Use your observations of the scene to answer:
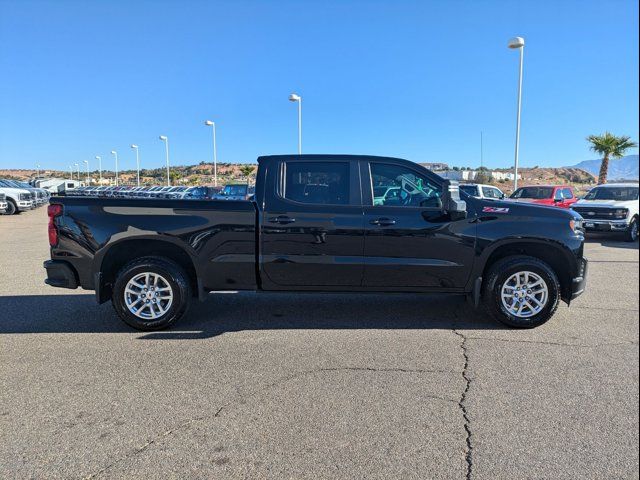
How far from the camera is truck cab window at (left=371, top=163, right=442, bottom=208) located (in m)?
5.35

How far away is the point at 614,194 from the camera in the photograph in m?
15.6

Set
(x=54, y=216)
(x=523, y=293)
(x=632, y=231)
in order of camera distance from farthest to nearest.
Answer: (x=632, y=231) < (x=523, y=293) < (x=54, y=216)

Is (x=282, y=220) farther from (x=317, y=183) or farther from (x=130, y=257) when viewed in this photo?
(x=130, y=257)

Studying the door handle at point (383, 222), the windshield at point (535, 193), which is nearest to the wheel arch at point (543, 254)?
the door handle at point (383, 222)

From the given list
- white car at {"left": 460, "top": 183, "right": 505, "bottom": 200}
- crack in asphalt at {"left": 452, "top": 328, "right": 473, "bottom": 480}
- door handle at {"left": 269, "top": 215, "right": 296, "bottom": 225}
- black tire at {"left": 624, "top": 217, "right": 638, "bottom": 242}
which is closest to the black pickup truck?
door handle at {"left": 269, "top": 215, "right": 296, "bottom": 225}

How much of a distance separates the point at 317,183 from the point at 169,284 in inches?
76.9

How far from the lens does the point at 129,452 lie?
294cm

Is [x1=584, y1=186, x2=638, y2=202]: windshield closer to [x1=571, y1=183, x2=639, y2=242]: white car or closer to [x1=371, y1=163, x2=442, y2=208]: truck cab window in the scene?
[x1=571, y1=183, x2=639, y2=242]: white car

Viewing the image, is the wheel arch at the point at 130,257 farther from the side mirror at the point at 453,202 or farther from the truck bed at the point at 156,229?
the side mirror at the point at 453,202

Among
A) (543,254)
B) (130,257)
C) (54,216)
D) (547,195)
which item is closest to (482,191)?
(547,195)

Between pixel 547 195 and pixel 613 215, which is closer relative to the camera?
pixel 613 215

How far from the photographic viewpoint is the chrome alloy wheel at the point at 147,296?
17.3ft

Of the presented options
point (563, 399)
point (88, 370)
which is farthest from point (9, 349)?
point (563, 399)

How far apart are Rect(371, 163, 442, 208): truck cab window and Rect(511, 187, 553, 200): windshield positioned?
1370cm
